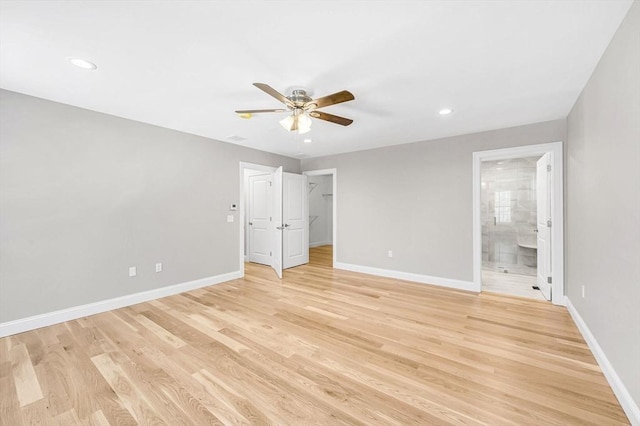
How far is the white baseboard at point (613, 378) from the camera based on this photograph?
1.46 meters

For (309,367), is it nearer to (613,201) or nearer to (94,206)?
(613,201)

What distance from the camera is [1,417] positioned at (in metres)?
1.57

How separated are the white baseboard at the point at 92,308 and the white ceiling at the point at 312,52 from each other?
242cm

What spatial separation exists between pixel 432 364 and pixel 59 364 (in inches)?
123

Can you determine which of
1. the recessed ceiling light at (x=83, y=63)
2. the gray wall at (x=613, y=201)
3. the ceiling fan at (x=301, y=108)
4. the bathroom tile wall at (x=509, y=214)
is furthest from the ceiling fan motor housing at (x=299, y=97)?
the bathroom tile wall at (x=509, y=214)

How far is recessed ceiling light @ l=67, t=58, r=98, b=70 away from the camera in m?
2.04

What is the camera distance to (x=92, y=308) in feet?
10.0

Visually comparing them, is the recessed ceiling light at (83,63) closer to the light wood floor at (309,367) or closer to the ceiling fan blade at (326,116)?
the ceiling fan blade at (326,116)

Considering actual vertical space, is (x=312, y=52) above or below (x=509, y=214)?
above

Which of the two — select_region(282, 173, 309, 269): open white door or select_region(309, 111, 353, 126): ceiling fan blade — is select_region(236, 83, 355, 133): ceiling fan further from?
select_region(282, 173, 309, 269): open white door

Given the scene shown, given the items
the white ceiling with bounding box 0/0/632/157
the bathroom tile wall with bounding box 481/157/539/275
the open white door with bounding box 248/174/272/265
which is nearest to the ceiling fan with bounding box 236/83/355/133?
the white ceiling with bounding box 0/0/632/157

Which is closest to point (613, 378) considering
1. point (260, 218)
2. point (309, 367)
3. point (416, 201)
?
point (309, 367)

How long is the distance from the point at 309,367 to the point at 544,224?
3.89 meters

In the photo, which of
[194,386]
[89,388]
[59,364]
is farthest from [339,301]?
[59,364]
